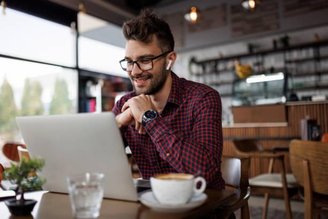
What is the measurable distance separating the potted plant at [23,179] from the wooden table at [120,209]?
0.02 m

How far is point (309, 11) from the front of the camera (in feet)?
20.3

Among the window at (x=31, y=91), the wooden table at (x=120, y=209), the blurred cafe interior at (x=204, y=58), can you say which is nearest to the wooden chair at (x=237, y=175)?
the wooden table at (x=120, y=209)

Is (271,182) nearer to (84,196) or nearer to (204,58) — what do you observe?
(84,196)

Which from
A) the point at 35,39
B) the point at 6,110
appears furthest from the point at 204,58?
the point at 6,110

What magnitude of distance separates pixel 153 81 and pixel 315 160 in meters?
1.11

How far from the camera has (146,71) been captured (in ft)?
4.20

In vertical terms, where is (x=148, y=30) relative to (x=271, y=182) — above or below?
above

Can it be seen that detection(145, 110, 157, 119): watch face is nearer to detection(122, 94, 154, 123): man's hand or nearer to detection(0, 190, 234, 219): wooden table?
detection(122, 94, 154, 123): man's hand

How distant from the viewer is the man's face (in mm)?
1244

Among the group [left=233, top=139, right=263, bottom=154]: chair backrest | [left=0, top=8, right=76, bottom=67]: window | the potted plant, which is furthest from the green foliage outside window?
the potted plant

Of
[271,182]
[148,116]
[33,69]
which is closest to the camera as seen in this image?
[148,116]

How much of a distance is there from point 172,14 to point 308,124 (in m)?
5.64

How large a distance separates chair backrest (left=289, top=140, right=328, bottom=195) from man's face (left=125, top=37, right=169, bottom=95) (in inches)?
40.4

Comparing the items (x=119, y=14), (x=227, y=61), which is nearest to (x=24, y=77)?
(x=119, y=14)
